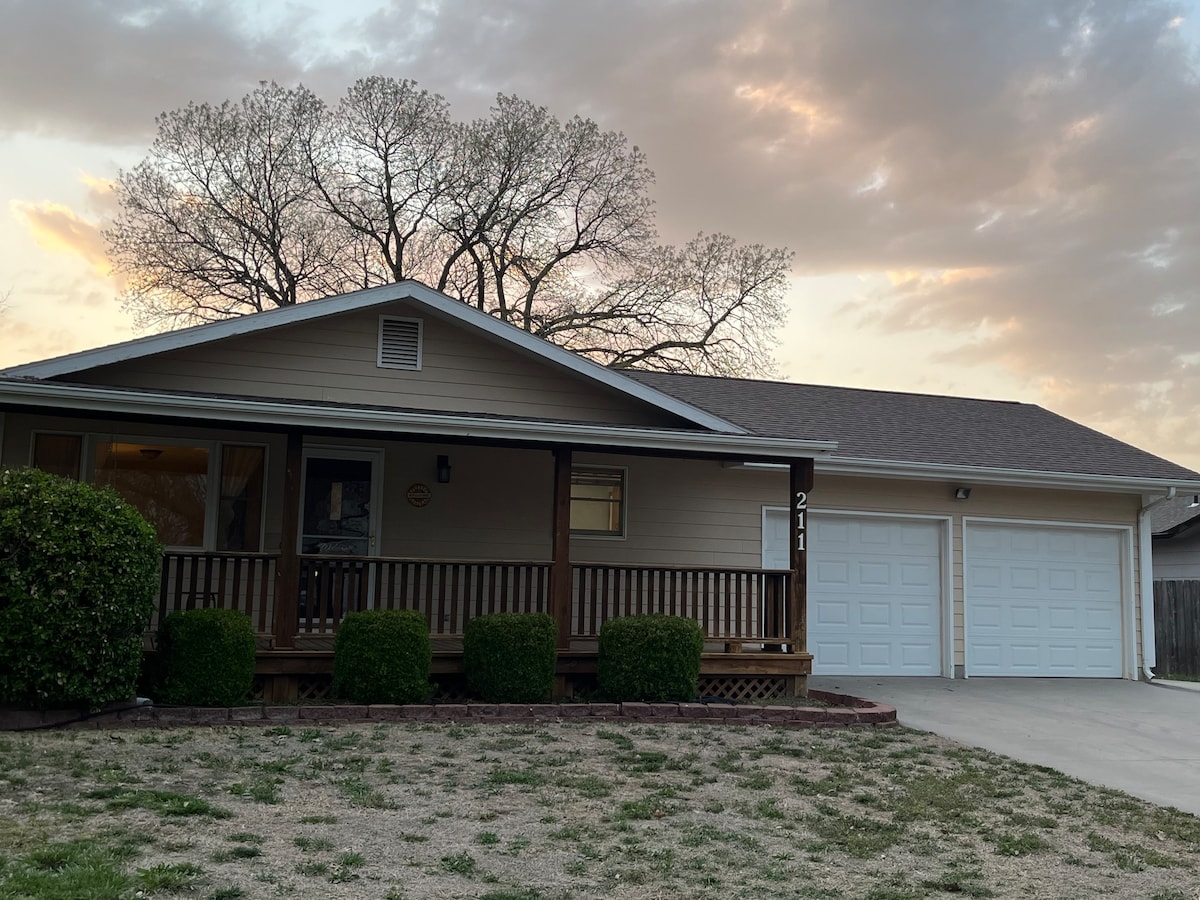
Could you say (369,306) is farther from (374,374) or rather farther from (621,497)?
(621,497)

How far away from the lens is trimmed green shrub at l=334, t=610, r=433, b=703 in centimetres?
995

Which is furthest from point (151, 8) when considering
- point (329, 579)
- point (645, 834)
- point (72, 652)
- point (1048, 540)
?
point (645, 834)

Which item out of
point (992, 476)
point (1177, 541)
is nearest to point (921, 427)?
point (992, 476)

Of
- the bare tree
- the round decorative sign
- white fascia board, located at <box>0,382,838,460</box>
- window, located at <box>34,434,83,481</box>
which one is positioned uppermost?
the bare tree

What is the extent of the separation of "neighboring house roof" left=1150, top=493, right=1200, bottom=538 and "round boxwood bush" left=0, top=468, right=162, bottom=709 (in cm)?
2062

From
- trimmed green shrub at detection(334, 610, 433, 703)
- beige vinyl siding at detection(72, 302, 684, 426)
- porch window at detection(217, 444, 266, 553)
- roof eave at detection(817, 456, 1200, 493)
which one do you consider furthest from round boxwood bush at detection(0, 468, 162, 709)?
roof eave at detection(817, 456, 1200, 493)

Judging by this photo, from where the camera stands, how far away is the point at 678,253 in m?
29.5

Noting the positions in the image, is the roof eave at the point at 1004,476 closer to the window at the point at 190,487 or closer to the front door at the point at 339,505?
the front door at the point at 339,505

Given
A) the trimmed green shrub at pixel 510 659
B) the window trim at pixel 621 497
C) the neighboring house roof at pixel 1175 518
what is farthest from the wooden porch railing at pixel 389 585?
the neighboring house roof at pixel 1175 518

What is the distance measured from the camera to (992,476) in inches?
553

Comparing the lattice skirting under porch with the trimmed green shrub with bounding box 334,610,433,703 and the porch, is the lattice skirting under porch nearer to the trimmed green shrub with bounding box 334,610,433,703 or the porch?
the porch

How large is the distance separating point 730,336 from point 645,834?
24.3 metres

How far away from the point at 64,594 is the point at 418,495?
4574 mm

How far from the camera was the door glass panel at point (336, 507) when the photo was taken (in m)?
12.3
